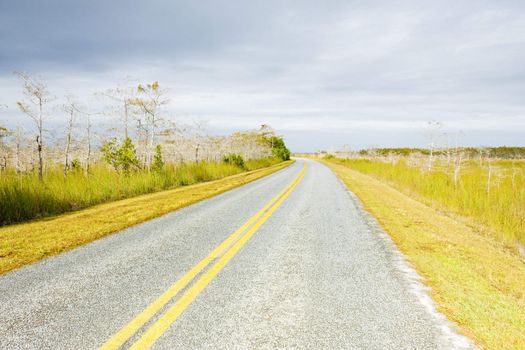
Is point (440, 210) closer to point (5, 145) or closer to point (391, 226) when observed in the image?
point (391, 226)

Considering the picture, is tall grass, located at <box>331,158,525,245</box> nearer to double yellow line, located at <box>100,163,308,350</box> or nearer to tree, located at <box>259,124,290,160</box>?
double yellow line, located at <box>100,163,308,350</box>

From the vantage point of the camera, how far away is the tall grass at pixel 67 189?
27.0 ft

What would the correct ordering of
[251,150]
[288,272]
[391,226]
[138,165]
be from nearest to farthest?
1. [288,272]
2. [391,226]
3. [138,165]
4. [251,150]

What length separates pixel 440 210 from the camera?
1169 centimetres

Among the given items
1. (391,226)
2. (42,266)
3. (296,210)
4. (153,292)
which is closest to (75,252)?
(42,266)

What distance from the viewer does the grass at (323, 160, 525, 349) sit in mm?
3062

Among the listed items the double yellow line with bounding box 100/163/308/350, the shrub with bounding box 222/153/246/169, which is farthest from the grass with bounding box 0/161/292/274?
the shrub with bounding box 222/153/246/169

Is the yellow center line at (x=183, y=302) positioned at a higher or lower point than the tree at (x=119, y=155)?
lower

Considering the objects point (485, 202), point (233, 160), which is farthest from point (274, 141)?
point (485, 202)

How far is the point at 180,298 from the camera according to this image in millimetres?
3520

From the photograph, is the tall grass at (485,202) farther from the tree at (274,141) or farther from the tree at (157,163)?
the tree at (274,141)

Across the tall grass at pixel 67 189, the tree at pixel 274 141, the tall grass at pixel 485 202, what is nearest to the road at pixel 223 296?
the tall grass at pixel 67 189

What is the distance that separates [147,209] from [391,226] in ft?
A: 22.8

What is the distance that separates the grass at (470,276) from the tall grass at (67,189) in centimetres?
961
